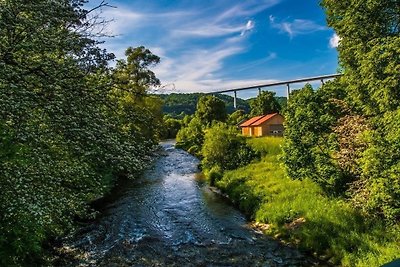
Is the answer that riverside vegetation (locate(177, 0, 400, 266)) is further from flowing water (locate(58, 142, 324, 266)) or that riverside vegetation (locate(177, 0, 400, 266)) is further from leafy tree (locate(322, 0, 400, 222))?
flowing water (locate(58, 142, 324, 266))

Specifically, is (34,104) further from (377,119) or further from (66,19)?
(377,119)

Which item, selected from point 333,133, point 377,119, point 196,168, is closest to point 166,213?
point 333,133

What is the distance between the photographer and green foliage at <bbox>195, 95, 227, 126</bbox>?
6141 centimetres

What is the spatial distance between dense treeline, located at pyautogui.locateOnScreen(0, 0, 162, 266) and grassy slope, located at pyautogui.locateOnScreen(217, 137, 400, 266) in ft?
32.4

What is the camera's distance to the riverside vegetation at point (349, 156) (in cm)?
1232

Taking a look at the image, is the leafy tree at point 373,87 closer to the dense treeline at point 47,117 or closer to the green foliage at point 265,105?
the dense treeline at point 47,117

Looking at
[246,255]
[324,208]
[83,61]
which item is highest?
[83,61]

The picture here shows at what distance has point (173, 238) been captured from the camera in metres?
16.4

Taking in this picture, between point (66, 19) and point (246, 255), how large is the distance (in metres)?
11.3

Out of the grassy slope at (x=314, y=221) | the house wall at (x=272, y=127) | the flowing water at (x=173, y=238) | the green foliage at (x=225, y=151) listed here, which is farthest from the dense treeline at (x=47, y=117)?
the house wall at (x=272, y=127)

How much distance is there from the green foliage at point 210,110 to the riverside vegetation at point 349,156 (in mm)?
39100

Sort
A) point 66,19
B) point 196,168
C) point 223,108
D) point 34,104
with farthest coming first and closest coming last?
1. point 223,108
2. point 196,168
3. point 66,19
4. point 34,104

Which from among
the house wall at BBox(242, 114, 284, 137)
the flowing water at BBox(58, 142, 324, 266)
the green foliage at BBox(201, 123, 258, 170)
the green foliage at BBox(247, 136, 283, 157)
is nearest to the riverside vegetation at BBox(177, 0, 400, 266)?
the flowing water at BBox(58, 142, 324, 266)

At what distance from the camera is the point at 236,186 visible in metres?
25.5
